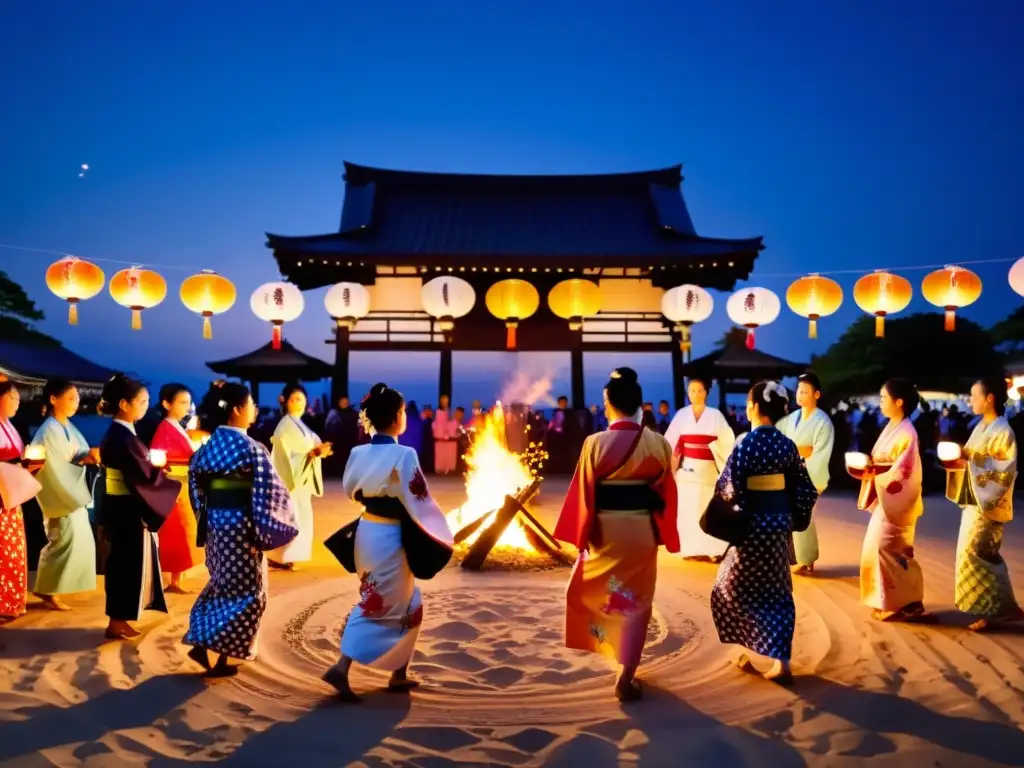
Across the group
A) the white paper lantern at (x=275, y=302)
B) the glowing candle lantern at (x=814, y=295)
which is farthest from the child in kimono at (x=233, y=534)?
the glowing candle lantern at (x=814, y=295)

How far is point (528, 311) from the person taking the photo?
46.5ft

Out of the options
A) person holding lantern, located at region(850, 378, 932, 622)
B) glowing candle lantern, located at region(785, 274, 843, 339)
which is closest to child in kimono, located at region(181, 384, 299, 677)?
person holding lantern, located at region(850, 378, 932, 622)

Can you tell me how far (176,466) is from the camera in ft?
18.7

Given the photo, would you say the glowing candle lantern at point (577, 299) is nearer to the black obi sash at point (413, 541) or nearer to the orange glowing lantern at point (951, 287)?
the orange glowing lantern at point (951, 287)

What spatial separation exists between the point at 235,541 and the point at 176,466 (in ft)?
6.48

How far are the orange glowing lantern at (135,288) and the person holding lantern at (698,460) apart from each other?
7777 mm

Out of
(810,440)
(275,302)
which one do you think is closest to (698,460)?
(810,440)

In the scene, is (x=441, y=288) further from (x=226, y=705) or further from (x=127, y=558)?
(x=226, y=705)

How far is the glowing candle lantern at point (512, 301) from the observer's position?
552 inches

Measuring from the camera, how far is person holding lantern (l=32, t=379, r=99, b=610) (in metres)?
5.55

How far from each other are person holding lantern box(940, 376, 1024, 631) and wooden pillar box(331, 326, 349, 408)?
1270cm

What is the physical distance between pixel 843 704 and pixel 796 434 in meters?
3.42

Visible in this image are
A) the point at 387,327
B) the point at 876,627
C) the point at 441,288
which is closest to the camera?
the point at 876,627

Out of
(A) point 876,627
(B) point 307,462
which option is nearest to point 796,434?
(A) point 876,627
